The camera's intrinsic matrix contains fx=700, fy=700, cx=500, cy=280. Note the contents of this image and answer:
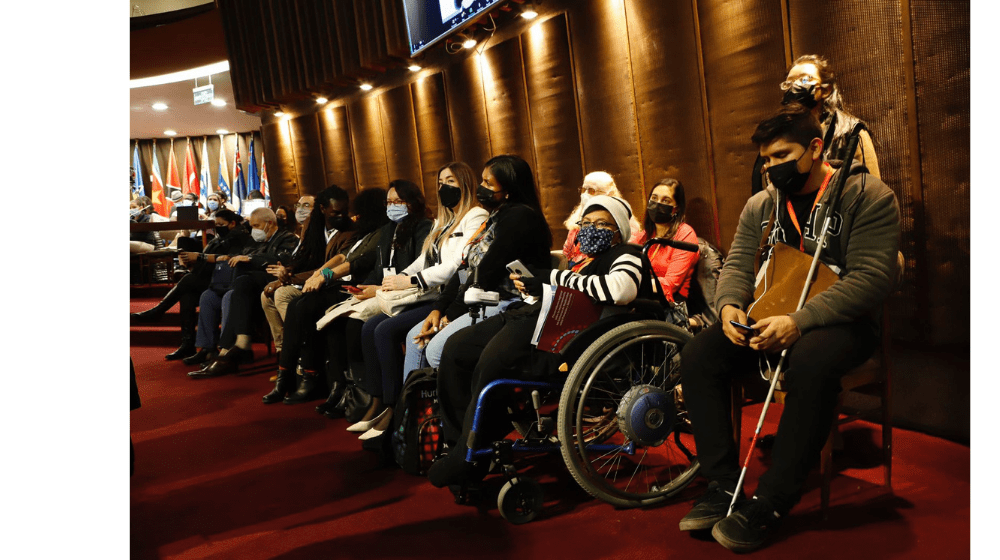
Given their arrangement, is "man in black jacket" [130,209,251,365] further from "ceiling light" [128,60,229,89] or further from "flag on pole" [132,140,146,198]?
"flag on pole" [132,140,146,198]

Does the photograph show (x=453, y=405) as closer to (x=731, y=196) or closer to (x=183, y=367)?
(x=731, y=196)

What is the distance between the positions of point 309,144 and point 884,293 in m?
8.08

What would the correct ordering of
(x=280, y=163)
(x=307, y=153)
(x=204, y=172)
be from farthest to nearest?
(x=204, y=172), (x=280, y=163), (x=307, y=153)

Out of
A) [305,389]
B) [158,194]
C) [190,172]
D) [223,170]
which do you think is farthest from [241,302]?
[158,194]

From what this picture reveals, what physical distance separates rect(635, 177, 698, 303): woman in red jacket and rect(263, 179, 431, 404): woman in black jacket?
1.34 meters

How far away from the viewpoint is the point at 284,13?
8453 mm

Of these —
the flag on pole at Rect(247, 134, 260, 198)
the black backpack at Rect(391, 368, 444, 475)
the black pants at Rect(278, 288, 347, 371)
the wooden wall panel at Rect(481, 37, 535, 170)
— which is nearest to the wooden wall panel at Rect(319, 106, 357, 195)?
the wooden wall panel at Rect(481, 37, 535, 170)

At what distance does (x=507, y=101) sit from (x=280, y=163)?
4.93 m

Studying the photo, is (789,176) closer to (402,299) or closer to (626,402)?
(626,402)

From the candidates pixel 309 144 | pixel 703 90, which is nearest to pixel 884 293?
pixel 703 90

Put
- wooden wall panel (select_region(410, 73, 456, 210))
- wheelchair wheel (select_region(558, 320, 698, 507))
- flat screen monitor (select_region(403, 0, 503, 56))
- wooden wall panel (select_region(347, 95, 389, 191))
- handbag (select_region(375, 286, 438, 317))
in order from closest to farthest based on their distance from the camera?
wheelchair wheel (select_region(558, 320, 698, 507)) → handbag (select_region(375, 286, 438, 317)) → flat screen monitor (select_region(403, 0, 503, 56)) → wooden wall panel (select_region(410, 73, 456, 210)) → wooden wall panel (select_region(347, 95, 389, 191))

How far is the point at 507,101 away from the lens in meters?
5.76

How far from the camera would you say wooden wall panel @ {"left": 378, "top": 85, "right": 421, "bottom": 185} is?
7199 mm
